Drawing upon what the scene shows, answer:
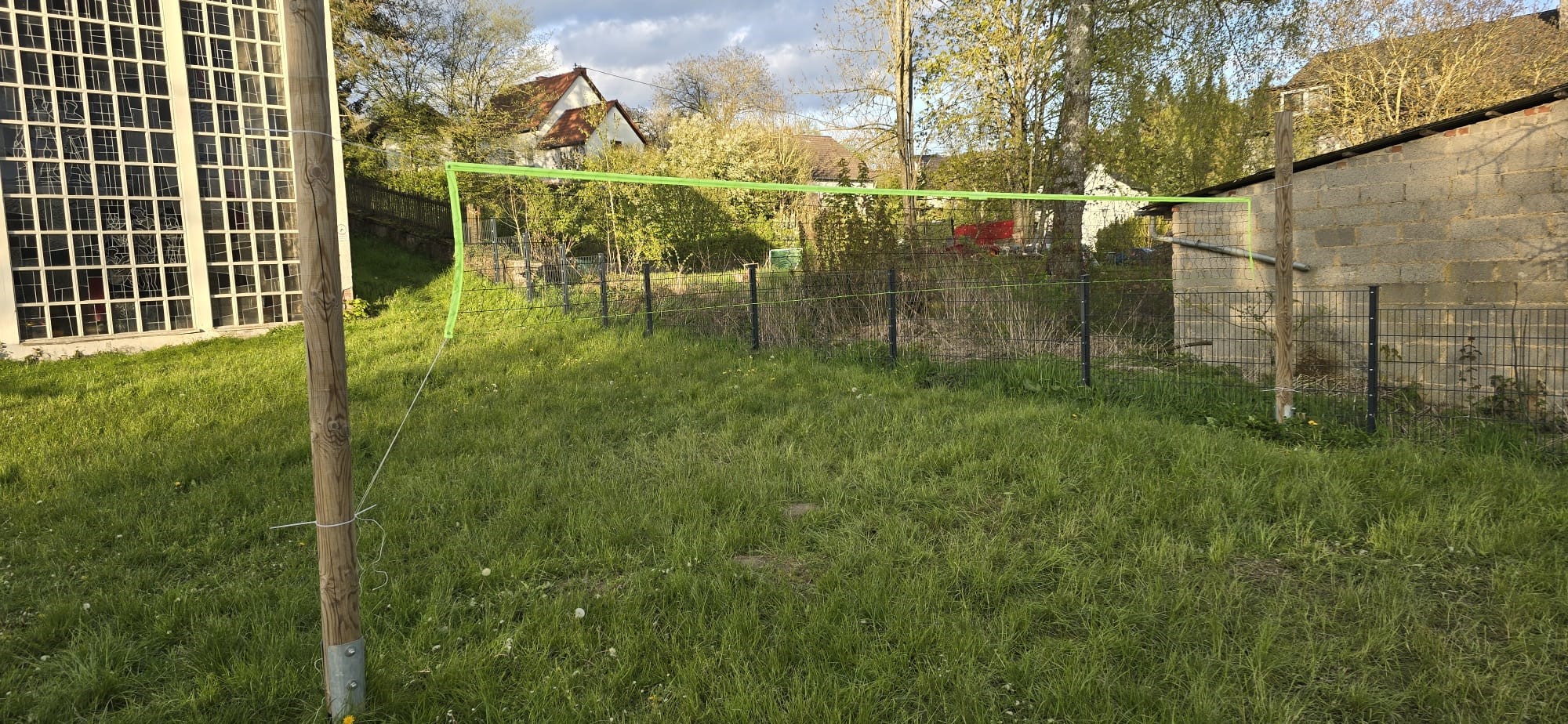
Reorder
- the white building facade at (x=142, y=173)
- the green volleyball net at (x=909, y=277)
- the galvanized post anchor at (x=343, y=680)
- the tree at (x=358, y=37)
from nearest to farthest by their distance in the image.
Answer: the galvanized post anchor at (x=343, y=680) < the green volleyball net at (x=909, y=277) < the white building facade at (x=142, y=173) < the tree at (x=358, y=37)

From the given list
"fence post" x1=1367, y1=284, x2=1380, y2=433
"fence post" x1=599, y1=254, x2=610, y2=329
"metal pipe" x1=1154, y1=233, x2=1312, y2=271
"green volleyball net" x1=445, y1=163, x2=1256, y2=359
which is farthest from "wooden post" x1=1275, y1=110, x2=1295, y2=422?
"fence post" x1=599, y1=254, x2=610, y2=329

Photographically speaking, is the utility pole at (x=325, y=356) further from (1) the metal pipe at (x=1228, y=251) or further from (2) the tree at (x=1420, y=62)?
(2) the tree at (x=1420, y=62)

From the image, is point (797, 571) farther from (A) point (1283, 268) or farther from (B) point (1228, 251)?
(B) point (1228, 251)

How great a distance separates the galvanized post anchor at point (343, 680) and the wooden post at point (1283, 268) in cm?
583

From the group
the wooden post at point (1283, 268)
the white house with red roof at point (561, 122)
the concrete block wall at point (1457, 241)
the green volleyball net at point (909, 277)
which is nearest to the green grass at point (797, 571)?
the wooden post at point (1283, 268)

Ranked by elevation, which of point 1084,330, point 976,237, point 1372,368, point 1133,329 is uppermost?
point 976,237

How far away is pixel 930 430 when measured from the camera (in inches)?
218

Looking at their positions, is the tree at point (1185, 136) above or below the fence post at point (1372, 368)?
above

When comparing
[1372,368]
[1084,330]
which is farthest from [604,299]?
[1372,368]

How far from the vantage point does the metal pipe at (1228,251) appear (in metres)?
7.84

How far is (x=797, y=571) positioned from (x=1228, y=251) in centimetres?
708

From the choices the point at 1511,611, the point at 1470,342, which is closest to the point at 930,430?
the point at 1511,611

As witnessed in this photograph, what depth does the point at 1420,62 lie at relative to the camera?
53.1 ft

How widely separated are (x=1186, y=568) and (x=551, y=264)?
12371 mm
